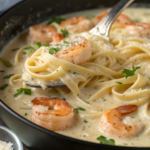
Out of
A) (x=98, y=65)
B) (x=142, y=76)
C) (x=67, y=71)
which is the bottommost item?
(x=142, y=76)

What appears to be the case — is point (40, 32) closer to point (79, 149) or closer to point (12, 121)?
point (12, 121)

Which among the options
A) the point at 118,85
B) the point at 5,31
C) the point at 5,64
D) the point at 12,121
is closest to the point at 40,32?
the point at 5,31

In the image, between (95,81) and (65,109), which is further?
(95,81)

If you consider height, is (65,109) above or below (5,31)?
below

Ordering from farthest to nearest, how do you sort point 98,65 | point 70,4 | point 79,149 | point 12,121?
point 70,4
point 98,65
point 12,121
point 79,149

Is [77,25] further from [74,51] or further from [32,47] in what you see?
[74,51]

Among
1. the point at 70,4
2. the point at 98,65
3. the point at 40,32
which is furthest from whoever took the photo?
the point at 70,4

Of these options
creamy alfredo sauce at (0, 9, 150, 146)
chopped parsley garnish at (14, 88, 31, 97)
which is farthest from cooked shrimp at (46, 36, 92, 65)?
chopped parsley garnish at (14, 88, 31, 97)

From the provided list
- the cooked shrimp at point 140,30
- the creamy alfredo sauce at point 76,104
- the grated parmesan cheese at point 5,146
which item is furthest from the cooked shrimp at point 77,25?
the grated parmesan cheese at point 5,146
